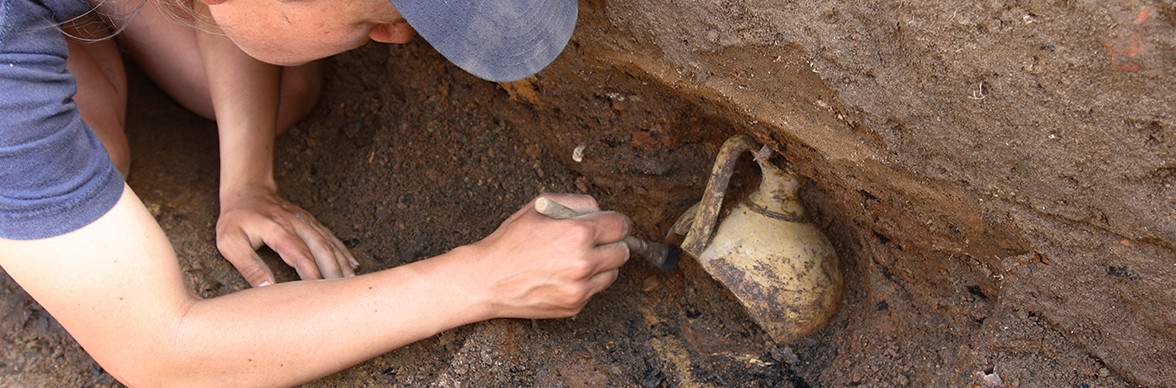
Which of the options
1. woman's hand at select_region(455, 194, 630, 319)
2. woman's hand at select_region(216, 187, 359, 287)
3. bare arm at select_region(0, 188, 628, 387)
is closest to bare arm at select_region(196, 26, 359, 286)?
woman's hand at select_region(216, 187, 359, 287)

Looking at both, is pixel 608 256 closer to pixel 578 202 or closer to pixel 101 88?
pixel 578 202

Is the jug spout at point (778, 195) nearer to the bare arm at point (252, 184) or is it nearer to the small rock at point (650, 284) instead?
the small rock at point (650, 284)

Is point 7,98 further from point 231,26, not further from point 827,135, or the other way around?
point 827,135

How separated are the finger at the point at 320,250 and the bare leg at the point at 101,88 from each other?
423 millimetres

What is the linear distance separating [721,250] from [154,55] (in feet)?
4.81

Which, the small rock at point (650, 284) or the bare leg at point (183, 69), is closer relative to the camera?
the small rock at point (650, 284)

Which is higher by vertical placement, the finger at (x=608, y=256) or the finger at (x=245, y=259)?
the finger at (x=608, y=256)

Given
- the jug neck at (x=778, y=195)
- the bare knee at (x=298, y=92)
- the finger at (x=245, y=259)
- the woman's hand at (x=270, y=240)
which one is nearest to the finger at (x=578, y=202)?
the jug neck at (x=778, y=195)

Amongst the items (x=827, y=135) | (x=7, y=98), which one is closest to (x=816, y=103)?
(x=827, y=135)

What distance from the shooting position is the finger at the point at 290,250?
163 centimetres

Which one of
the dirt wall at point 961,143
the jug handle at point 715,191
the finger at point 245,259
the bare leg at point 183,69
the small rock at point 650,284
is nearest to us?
the dirt wall at point 961,143

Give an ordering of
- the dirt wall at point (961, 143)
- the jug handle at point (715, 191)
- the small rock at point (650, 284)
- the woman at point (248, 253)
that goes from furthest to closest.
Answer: the small rock at point (650, 284) → the jug handle at point (715, 191) → the woman at point (248, 253) → the dirt wall at point (961, 143)

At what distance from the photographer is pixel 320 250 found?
1.69 meters

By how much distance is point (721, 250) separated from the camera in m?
1.50
